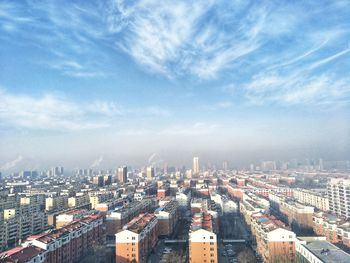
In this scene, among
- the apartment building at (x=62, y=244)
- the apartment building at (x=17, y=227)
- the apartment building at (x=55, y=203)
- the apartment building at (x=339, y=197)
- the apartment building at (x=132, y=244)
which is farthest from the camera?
the apartment building at (x=55, y=203)

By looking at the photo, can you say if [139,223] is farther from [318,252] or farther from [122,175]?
[122,175]

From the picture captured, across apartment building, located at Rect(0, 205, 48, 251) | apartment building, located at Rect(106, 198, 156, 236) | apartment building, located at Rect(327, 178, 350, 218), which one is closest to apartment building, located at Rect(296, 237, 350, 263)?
apartment building, located at Rect(106, 198, 156, 236)

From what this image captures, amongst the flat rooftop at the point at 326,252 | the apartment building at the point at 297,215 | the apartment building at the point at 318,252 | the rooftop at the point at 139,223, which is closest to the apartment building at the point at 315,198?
the apartment building at the point at 297,215

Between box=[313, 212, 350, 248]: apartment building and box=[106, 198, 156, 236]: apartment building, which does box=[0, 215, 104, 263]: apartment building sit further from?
box=[313, 212, 350, 248]: apartment building

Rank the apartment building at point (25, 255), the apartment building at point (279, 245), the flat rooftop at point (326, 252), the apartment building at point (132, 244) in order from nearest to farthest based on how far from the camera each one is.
A: 1. the apartment building at point (25, 255)
2. the flat rooftop at point (326, 252)
3. the apartment building at point (279, 245)
4. the apartment building at point (132, 244)

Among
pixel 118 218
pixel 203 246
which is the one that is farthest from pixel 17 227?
pixel 203 246

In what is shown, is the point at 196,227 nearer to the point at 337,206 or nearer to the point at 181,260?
the point at 181,260

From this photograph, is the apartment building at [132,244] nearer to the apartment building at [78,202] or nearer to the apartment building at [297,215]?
the apartment building at [297,215]
